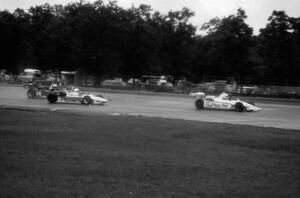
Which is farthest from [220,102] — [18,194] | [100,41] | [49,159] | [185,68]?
[185,68]

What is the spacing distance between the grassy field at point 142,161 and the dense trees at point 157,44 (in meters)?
45.1

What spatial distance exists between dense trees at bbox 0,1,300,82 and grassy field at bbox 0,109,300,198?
45099mm

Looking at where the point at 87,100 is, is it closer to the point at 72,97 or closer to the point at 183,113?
the point at 72,97

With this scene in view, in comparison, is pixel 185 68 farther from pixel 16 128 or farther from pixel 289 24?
pixel 16 128

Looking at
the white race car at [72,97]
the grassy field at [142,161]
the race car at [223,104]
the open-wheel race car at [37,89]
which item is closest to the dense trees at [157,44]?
the race car at [223,104]

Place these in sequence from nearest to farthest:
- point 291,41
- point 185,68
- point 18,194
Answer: point 18,194 < point 291,41 < point 185,68

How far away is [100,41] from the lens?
65.1 m

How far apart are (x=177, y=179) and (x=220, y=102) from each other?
2046 centimetres

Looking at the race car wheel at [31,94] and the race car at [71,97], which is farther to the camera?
the race car wheel at [31,94]

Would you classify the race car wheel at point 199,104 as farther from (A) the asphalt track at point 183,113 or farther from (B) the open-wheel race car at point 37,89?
(B) the open-wheel race car at point 37,89

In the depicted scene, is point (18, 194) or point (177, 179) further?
point (177, 179)

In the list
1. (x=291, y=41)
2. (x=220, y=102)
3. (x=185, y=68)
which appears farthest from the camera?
(x=185, y=68)

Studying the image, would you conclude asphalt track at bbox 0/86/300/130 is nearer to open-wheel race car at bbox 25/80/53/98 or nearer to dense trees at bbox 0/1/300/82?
open-wheel race car at bbox 25/80/53/98

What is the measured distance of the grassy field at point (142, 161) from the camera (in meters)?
6.75
